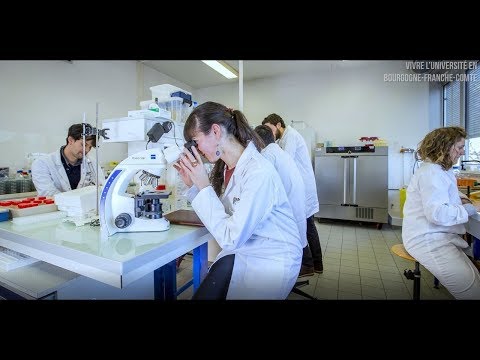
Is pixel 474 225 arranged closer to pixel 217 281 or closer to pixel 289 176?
pixel 289 176

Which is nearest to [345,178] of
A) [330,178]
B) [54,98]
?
[330,178]

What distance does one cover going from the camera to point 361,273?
7.77 ft

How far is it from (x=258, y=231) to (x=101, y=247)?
1.83ft

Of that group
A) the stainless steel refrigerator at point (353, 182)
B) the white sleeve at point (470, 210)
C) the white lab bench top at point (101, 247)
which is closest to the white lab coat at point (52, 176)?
the white lab bench top at point (101, 247)

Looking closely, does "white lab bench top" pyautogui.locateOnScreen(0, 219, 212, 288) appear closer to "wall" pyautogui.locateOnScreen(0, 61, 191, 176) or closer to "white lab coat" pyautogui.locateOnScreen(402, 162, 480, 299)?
"white lab coat" pyautogui.locateOnScreen(402, 162, 480, 299)

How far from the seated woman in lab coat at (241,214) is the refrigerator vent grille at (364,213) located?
11.0ft

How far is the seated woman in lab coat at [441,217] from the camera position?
1254 millimetres

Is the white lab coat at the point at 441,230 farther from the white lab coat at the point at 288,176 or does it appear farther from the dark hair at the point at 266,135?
the dark hair at the point at 266,135

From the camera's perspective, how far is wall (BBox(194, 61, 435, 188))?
3.66 meters
